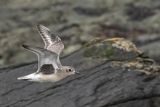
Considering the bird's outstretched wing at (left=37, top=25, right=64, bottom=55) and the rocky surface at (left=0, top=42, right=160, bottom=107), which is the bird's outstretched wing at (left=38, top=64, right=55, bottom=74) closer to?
the rocky surface at (left=0, top=42, right=160, bottom=107)

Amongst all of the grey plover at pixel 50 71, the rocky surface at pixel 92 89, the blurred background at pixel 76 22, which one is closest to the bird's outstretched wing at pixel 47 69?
the grey plover at pixel 50 71

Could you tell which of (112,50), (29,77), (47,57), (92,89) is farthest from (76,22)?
(92,89)

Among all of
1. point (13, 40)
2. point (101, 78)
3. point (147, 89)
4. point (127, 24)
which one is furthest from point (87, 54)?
point (127, 24)

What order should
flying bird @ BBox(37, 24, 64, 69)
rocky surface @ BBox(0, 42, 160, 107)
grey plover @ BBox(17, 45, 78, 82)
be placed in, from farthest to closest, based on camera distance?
flying bird @ BBox(37, 24, 64, 69) → grey plover @ BBox(17, 45, 78, 82) → rocky surface @ BBox(0, 42, 160, 107)

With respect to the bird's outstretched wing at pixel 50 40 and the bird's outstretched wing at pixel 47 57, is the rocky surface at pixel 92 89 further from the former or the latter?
the bird's outstretched wing at pixel 50 40

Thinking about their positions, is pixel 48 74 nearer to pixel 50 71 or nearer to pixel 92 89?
pixel 50 71

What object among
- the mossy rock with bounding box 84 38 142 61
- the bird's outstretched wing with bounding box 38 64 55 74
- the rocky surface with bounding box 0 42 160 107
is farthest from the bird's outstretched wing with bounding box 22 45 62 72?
the mossy rock with bounding box 84 38 142 61
